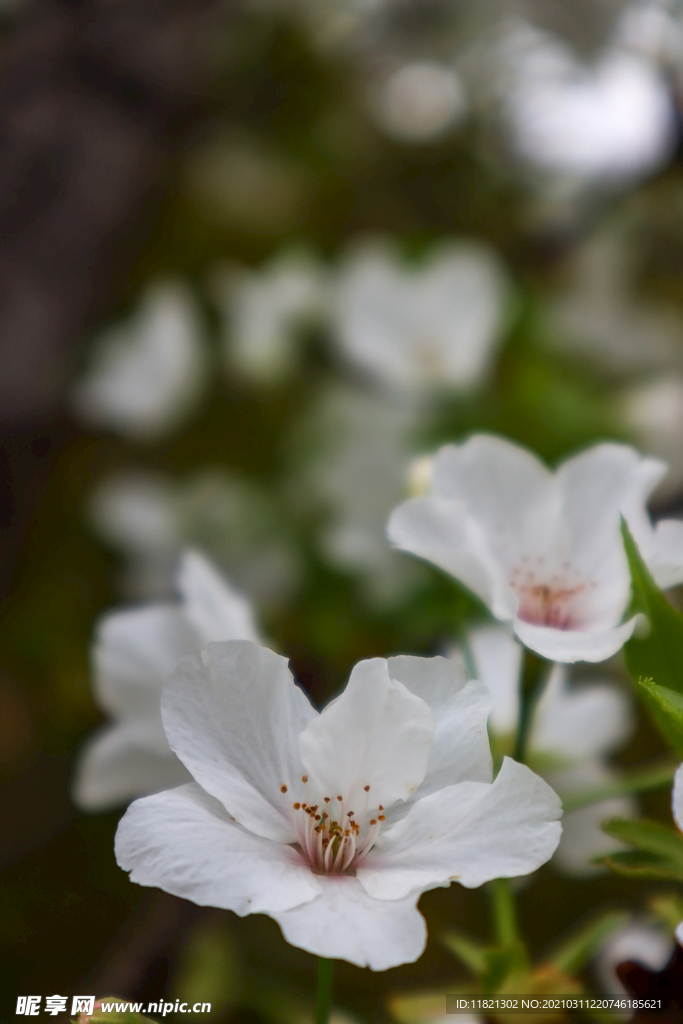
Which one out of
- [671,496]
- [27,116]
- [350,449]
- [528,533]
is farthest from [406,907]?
[27,116]

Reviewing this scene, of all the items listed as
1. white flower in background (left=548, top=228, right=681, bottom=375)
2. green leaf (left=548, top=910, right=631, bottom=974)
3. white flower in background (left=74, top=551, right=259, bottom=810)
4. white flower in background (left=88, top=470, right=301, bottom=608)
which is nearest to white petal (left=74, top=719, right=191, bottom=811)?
white flower in background (left=74, top=551, right=259, bottom=810)

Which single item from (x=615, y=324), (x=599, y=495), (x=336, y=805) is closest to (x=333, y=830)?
(x=336, y=805)

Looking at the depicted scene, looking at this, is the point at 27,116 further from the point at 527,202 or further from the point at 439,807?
the point at 439,807

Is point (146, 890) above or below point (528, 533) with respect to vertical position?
below

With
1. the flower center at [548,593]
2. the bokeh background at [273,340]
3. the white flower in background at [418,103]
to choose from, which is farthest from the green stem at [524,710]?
the white flower in background at [418,103]

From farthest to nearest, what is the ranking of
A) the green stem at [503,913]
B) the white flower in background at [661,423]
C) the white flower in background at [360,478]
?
the white flower in background at [661,423] → the white flower in background at [360,478] → the green stem at [503,913]

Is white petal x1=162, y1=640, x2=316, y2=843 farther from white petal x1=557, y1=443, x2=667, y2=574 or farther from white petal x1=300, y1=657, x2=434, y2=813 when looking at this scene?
white petal x1=557, y1=443, x2=667, y2=574

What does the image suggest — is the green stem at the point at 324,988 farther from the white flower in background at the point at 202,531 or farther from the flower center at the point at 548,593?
the white flower in background at the point at 202,531

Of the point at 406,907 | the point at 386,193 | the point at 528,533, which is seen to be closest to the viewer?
the point at 406,907
